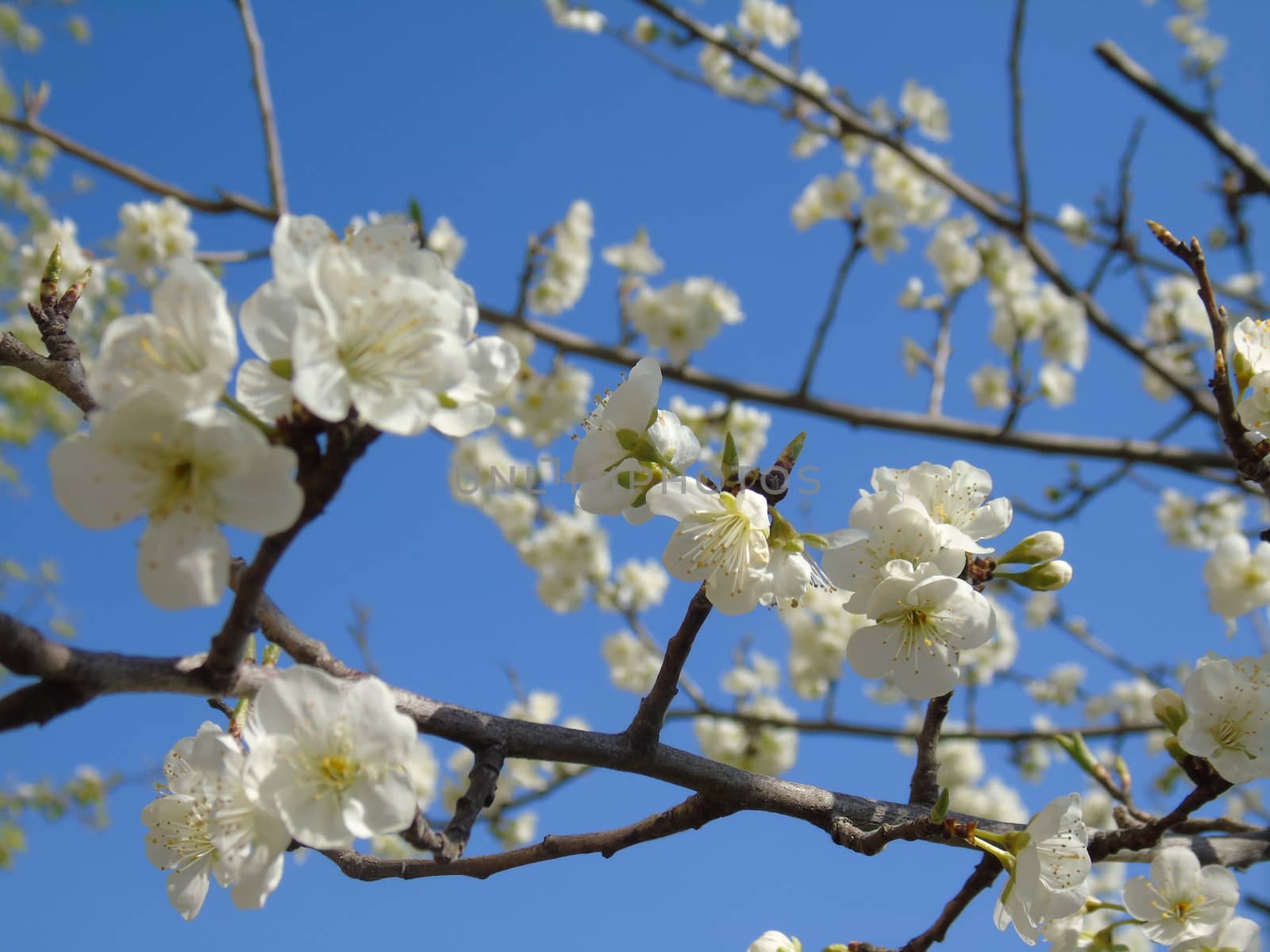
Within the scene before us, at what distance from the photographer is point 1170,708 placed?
1805 mm

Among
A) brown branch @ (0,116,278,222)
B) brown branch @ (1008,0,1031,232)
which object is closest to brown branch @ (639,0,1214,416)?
brown branch @ (1008,0,1031,232)

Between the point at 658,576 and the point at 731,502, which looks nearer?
the point at 731,502

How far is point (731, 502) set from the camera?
57.8 inches

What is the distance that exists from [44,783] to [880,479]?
421 inches

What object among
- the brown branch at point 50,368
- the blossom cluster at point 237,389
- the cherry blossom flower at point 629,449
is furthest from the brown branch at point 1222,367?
the brown branch at point 50,368

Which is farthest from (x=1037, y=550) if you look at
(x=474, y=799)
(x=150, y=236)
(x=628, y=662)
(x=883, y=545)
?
(x=628, y=662)

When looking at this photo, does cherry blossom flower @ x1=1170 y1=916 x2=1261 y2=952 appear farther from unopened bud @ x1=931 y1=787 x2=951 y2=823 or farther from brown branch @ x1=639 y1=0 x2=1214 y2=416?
brown branch @ x1=639 y1=0 x2=1214 y2=416

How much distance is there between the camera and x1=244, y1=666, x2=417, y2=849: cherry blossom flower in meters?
1.14

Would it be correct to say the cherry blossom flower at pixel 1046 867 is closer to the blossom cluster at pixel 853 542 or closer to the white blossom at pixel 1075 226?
the blossom cluster at pixel 853 542

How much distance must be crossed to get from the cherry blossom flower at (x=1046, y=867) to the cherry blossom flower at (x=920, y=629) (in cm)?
25

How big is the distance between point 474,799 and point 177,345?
0.70m

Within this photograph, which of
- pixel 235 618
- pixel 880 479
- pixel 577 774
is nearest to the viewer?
pixel 235 618

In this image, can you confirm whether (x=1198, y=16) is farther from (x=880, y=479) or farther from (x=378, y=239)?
(x=378, y=239)

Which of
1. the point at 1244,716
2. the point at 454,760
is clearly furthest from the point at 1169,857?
the point at 454,760
